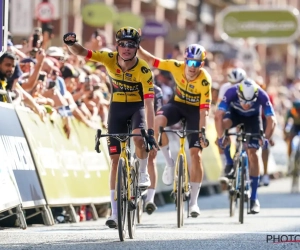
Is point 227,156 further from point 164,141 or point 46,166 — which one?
point 46,166

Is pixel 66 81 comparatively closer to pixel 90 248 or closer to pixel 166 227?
pixel 166 227

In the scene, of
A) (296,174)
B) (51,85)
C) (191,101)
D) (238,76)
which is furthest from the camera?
(296,174)

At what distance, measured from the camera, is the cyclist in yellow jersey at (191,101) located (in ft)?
47.3

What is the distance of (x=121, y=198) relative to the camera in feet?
37.3

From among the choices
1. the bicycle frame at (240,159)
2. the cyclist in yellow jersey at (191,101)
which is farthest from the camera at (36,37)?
the bicycle frame at (240,159)

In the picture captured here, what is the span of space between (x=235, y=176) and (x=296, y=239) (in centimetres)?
387

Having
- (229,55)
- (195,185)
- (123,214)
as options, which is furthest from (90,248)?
(229,55)

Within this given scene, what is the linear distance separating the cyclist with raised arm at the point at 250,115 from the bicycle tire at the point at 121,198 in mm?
4283

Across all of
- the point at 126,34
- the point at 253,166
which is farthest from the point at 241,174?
the point at 126,34

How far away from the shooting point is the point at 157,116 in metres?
15.1

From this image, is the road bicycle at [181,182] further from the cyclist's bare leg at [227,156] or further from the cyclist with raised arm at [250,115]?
the cyclist's bare leg at [227,156]

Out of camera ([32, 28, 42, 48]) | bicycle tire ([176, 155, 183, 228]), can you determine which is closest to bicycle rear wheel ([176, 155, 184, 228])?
bicycle tire ([176, 155, 183, 228])

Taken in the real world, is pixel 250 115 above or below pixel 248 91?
below

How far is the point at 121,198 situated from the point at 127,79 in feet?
4.63
